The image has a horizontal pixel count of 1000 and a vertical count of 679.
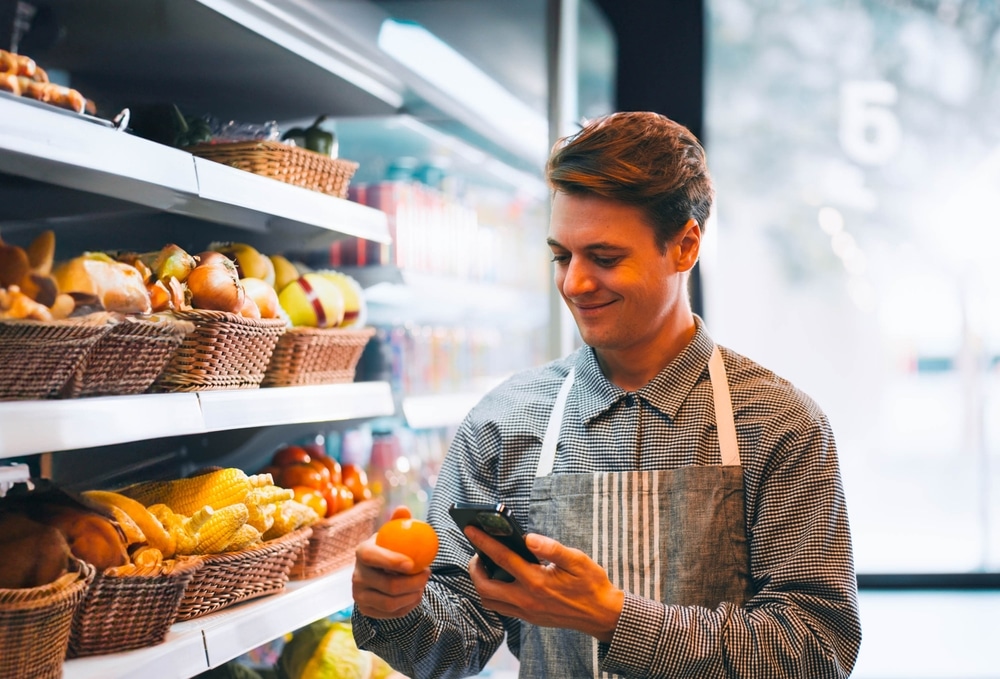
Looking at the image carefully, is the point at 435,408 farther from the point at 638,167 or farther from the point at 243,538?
the point at 638,167

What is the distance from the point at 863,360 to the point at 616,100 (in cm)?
151

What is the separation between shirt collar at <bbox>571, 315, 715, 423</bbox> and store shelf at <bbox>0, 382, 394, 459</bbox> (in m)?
0.58

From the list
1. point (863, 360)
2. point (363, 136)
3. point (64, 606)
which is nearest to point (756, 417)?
point (64, 606)

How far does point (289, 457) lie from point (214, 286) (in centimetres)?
69

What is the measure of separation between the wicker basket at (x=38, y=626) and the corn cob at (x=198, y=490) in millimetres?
455

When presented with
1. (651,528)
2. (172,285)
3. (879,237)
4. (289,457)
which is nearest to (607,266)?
(651,528)

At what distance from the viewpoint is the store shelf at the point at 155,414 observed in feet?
4.19

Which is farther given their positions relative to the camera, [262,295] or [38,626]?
[262,295]

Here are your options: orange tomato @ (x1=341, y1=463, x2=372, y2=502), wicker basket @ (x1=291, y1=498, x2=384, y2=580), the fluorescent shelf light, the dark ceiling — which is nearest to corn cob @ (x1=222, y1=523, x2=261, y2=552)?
wicker basket @ (x1=291, y1=498, x2=384, y2=580)

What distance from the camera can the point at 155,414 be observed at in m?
1.56

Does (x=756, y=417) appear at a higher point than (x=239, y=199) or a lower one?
lower

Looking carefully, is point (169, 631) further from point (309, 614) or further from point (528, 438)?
point (528, 438)

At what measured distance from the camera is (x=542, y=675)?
1.72 meters

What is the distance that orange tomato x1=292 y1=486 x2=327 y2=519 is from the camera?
2.16 meters
